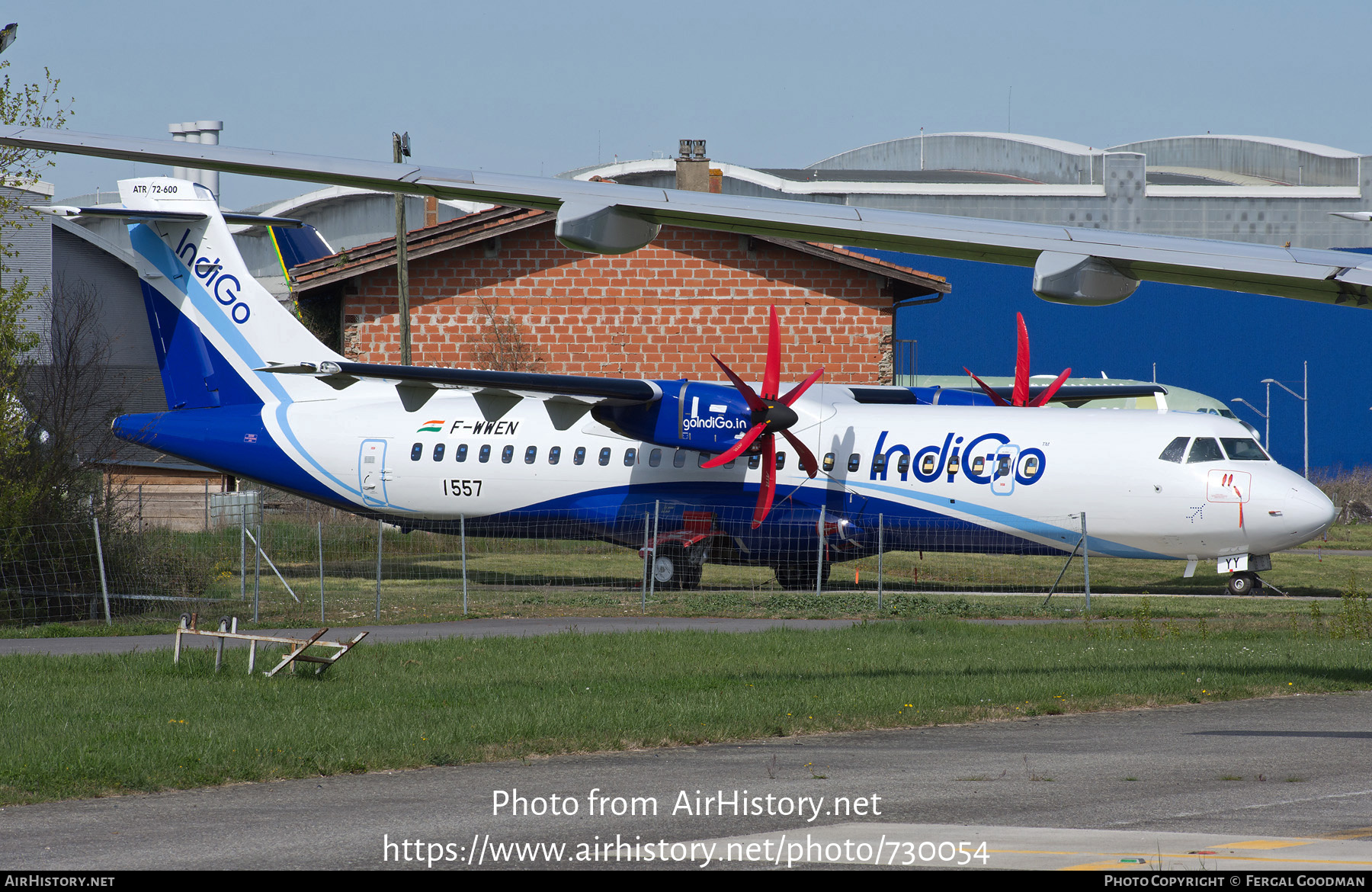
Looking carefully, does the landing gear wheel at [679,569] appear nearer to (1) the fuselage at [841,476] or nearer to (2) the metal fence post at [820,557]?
(1) the fuselage at [841,476]

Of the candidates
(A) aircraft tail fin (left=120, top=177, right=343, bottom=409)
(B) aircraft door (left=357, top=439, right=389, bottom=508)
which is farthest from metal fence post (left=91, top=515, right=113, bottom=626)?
(A) aircraft tail fin (left=120, top=177, right=343, bottom=409)

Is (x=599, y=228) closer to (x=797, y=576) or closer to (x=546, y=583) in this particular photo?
(x=797, y=576)

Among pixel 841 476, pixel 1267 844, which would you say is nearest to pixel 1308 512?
pixel 841 476

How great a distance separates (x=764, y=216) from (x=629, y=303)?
22.7 meters

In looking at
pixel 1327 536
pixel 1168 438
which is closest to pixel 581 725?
pixel 1168 438

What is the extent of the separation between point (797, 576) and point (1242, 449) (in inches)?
277

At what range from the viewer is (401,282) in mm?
27375

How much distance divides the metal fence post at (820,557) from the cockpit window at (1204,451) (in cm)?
541

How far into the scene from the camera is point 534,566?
2430 cm

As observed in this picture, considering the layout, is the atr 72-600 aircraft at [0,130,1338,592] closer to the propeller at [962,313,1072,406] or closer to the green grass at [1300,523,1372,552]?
the propeller at [962,313,1072,406]

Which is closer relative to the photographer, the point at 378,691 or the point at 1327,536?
the point at 378,691

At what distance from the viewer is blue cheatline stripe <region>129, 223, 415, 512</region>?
77.5 feet

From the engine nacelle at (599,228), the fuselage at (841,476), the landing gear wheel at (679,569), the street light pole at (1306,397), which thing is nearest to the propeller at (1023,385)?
the fuselage at (841,476)

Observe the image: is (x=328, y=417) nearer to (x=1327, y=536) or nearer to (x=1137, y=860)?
(x=1137, y=860)
